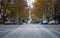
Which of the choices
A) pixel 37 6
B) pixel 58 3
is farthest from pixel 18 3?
pixel 37 6

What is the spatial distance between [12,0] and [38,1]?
21448 mm

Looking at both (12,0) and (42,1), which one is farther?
(42,1)

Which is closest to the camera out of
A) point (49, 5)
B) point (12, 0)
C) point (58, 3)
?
point (12, 0)

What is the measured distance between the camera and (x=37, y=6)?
288 feet

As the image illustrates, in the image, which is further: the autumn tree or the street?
the autumn tree

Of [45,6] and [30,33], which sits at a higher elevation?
[45,6]

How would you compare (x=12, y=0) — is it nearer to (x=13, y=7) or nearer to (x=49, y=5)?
(x=13, y=7)

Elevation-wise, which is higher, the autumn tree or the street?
the autumn tree

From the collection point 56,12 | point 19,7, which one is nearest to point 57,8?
point 56,12

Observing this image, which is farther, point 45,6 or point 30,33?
point 45,6

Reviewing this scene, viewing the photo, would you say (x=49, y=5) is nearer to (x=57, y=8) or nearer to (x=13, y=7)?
(x=57, y=8)

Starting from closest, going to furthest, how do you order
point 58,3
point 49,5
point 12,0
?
point 12,0, point 58,3, point 49,5

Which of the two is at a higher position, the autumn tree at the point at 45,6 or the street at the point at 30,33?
the autumn tree at the point at 45,6

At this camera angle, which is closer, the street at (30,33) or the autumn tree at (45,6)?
the street at (30,33)
